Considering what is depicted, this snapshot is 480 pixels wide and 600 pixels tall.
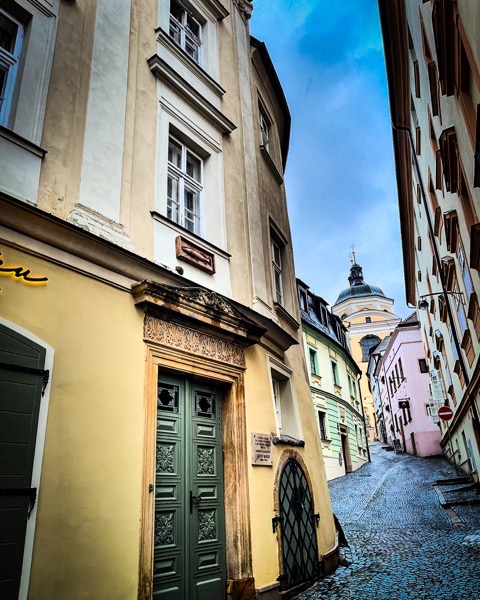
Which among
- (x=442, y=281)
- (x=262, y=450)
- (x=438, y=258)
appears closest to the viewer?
(x=262, y=450)

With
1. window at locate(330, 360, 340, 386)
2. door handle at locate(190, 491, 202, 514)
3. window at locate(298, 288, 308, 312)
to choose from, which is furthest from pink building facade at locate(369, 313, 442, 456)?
door handle at locate(190, 491, 202, 514)

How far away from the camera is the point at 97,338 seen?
4.77 m

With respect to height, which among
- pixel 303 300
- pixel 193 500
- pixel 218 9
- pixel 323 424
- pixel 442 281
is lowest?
pixel 193 500

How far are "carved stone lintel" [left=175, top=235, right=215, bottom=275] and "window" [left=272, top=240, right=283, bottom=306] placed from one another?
2.38 meters

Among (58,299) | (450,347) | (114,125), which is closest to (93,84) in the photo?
(114,125)

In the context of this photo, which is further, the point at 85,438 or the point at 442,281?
the point at 442,281

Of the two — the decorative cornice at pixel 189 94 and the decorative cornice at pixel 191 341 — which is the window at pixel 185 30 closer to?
the decorative cornice at pixel 189 94

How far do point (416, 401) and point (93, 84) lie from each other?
2836cm

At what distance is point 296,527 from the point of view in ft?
22.4

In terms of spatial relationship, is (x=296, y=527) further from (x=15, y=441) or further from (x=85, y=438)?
(x=15, y=441)

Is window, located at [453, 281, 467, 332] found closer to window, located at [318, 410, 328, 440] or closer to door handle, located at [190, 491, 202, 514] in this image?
door handle, located at [190, 491, 202, 514]

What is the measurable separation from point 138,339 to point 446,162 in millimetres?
7282

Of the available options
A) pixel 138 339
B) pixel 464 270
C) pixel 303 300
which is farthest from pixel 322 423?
pixel 138 339

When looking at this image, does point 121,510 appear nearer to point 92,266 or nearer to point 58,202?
point 92,266
